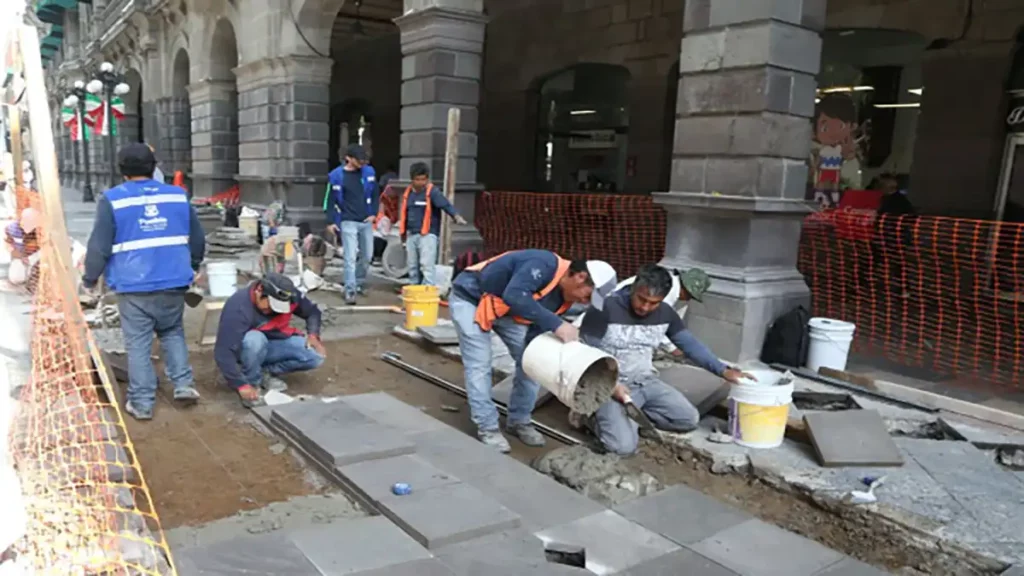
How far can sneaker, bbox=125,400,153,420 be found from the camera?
5047mm

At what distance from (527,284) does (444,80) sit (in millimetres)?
7520

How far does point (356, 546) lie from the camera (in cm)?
321

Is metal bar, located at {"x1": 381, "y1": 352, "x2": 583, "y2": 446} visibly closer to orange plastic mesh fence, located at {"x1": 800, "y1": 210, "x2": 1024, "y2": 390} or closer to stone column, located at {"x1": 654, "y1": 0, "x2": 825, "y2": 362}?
stone column, located at {"x1": 654, "y1": 0, "x2": 825, "y2": 362}

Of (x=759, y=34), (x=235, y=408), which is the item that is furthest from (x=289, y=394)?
(x=759, y=34)

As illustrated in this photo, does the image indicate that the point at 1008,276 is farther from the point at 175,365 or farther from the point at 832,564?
the point at 175,365

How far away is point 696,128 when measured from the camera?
23.2ft

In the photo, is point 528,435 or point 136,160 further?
point 528,435

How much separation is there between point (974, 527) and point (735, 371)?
5.05 ft

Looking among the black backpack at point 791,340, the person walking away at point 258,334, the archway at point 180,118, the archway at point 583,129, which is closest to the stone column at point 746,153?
the black backpack at point 791,340

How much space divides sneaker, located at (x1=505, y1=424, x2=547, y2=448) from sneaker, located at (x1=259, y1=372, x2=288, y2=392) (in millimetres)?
1924

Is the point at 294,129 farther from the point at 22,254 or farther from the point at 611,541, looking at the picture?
the point at 611,541

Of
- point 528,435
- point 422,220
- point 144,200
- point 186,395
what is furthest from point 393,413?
point 422,220

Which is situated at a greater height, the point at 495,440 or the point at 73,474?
the point at 73,474

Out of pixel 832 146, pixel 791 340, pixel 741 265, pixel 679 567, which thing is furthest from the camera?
pixel 832 146
